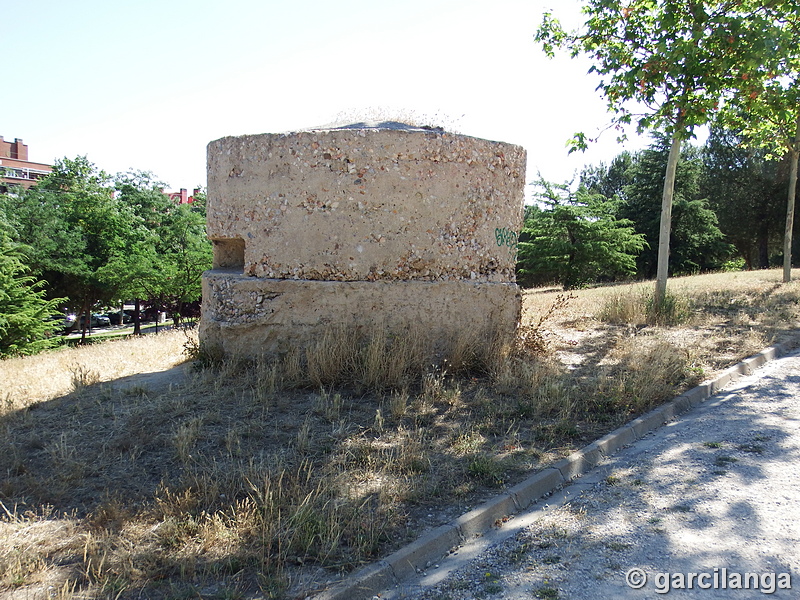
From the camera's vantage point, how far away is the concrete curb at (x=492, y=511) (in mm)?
2822

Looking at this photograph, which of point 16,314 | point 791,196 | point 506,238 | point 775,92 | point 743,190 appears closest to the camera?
point 506,238

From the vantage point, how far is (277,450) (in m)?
4.24

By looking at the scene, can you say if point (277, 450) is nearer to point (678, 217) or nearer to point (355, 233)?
point (355, 233)

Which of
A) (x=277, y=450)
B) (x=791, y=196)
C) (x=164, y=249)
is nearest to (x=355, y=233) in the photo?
(x=277, y=450)

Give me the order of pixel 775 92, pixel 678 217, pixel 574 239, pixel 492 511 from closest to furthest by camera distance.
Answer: pixel 492 511
pixel 775 92
pixel 574 239
pixel 678 217

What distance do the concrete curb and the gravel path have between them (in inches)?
2.7

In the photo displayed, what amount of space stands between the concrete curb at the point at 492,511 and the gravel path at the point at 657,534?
69 mm

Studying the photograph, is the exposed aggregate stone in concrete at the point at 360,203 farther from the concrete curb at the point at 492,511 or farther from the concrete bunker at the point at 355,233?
the concrete curb at the point at 492,511

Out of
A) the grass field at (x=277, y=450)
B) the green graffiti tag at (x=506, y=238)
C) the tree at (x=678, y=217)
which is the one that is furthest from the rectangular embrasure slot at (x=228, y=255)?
the tree at (x=678, y=217)

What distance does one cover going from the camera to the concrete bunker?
6023mm

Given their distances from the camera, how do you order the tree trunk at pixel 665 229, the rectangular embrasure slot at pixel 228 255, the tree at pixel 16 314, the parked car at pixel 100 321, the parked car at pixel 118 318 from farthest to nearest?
1. the parked car at pixel 118 318
2. the parked car at pixel 100 321
3. the tree at pixel 16 314
4. the tree trunk at pixel 665 229
5. the rectangular embrasure slot at pixel 228 255

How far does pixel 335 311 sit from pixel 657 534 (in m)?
3.79

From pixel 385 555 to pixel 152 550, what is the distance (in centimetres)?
122

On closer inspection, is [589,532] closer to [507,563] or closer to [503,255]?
[507,563]
